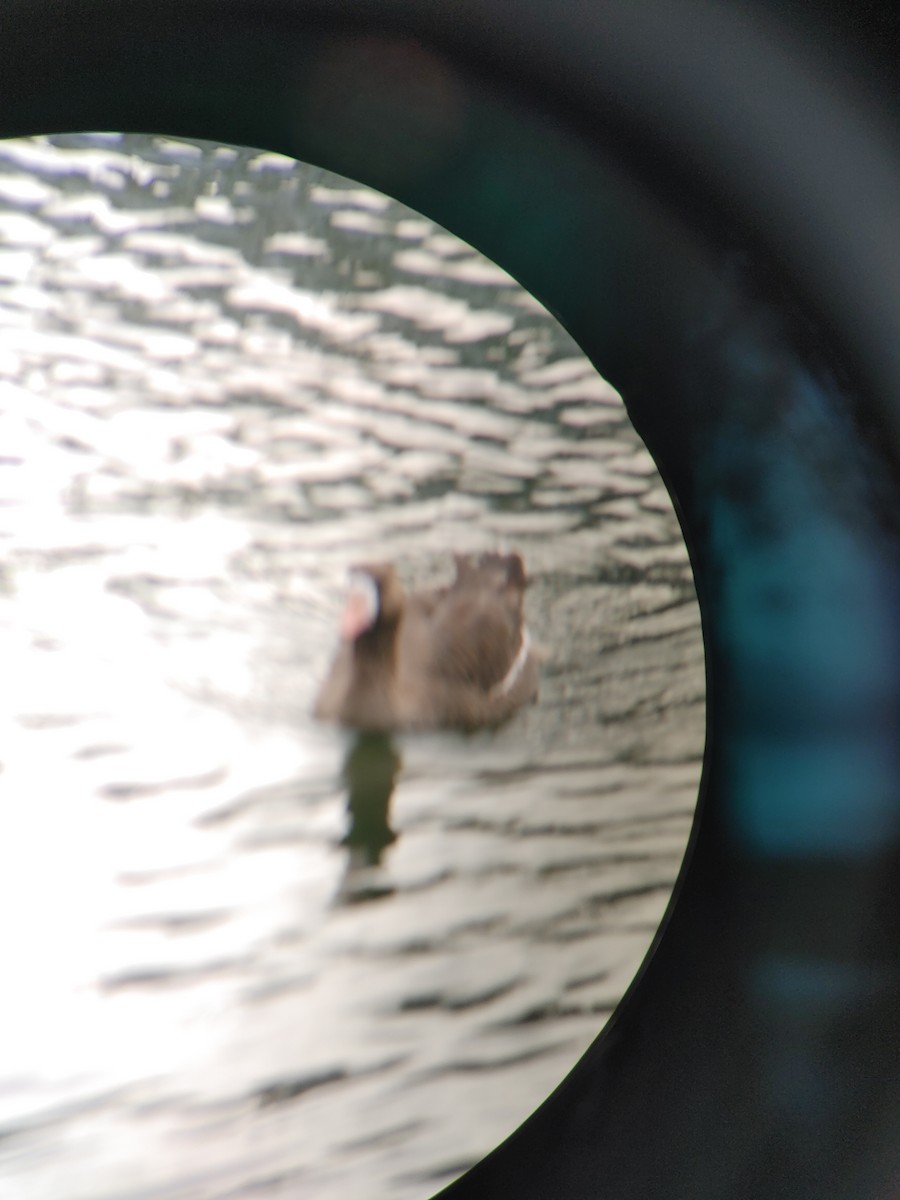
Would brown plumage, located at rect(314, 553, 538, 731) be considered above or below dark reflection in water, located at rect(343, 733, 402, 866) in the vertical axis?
above

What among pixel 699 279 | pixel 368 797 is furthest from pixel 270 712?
pixel 699 279

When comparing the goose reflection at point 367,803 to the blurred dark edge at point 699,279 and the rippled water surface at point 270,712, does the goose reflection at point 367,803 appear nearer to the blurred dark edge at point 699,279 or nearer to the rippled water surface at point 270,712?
the rippled water surface at point 270,712

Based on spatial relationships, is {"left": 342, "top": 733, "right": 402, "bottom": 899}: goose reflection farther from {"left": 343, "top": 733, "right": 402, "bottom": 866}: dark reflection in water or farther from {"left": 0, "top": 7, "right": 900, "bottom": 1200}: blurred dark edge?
{"left": 0, "top": 7, "right": 900, "bottom": 1200}: blurred dark edge

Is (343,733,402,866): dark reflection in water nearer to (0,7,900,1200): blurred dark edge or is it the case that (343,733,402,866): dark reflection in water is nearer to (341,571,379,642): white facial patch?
(341,571,379,642): white facial patch

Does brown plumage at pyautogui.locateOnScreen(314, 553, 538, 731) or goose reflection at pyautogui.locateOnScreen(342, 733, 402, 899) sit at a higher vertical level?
brown plumage at pyautogui.locateOnScreen(314, 553, 538, 731)

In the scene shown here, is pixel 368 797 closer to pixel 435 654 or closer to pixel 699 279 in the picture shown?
pixel 435 654

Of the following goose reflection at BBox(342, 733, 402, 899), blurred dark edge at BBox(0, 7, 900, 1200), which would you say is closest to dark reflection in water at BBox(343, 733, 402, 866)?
goose reflection at BBox(342, 733, 402, 899)

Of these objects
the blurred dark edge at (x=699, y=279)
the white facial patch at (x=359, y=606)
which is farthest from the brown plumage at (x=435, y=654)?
the blurred dark edge at (x=699, y=279)
